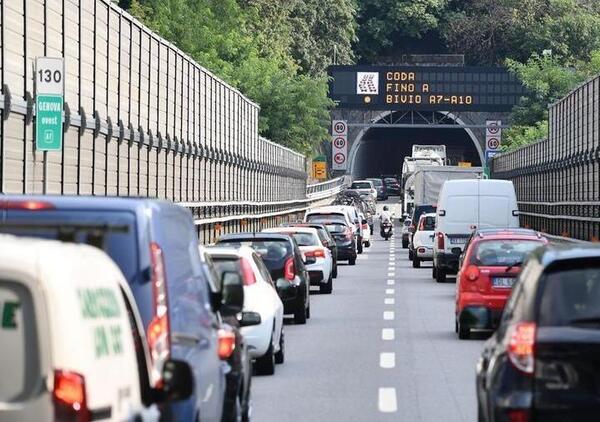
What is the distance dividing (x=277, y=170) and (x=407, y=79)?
3576 centimetres

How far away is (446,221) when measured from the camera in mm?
39625

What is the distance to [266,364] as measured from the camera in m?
18.3

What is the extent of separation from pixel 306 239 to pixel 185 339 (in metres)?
25.3

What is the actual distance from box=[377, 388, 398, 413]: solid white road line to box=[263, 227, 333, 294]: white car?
16.6m

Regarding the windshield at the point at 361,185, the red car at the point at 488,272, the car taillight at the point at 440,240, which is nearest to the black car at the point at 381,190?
the windshield at the point at 361,185

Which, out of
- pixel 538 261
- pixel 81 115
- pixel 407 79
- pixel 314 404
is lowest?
pixel 314 404

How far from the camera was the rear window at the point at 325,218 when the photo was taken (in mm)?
50816

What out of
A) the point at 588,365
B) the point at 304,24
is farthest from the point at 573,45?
the point at 588,365

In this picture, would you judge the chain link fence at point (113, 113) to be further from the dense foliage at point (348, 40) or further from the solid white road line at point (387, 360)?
the dense foliage at point (348, 40)

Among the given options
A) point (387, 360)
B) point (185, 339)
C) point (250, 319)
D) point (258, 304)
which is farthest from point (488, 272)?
point (185, 339)

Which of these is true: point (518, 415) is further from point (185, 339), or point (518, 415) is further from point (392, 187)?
point (392, 187)

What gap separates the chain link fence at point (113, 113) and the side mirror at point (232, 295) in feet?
39.4

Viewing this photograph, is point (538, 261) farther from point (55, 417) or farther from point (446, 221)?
point (446, 221)

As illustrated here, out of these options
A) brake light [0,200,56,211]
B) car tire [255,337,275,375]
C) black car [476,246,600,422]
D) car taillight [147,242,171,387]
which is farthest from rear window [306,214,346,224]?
brake light [0,200,56,211]
